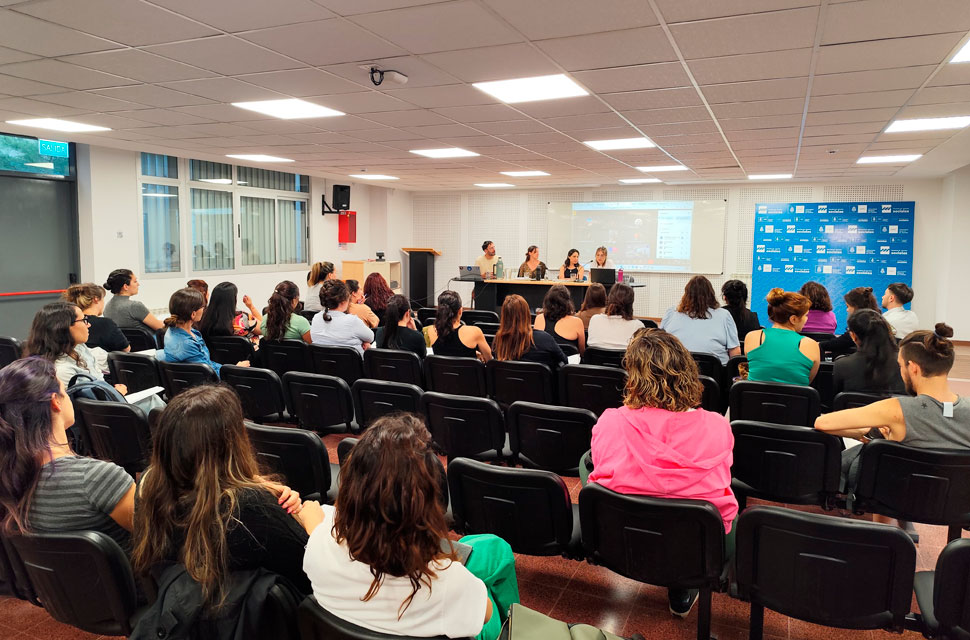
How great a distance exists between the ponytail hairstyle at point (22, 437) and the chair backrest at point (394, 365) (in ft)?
8.96

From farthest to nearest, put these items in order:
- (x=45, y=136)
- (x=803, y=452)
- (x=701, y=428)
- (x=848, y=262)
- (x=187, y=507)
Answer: (x=848, y=262) < (x=45, y=136) < (x=803, y=452) < (x=701, y=428) < (x=187, y=507)

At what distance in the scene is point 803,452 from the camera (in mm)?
2721

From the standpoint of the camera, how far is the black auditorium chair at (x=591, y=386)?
3.87 metres

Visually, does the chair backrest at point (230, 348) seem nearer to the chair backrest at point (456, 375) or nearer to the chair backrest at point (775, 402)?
the chair backrest at point (456, 375)

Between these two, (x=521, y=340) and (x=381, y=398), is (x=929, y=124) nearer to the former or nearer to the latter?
(x=521, y=340)

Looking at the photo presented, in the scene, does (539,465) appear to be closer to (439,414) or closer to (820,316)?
(439,414)

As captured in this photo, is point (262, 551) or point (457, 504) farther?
point (457, 504)

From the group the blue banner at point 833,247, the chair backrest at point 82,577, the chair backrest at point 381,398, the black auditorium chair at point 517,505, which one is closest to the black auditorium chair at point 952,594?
the black auditorium chair at point 517,505

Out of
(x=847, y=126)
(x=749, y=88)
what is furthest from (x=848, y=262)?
(x=749, y=88)

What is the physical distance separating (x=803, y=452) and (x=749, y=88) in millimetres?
3005

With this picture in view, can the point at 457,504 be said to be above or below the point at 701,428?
below

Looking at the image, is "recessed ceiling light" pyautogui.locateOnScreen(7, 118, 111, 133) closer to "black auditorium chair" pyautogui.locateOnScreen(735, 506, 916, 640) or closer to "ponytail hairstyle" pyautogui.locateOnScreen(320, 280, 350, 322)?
"ponytail hairstyle" pyautogui.locateOnScreen(320, 280, 350, 322)

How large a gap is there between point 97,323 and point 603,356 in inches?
156

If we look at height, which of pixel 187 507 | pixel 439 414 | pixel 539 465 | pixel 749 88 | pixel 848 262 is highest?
pixel 749 88
